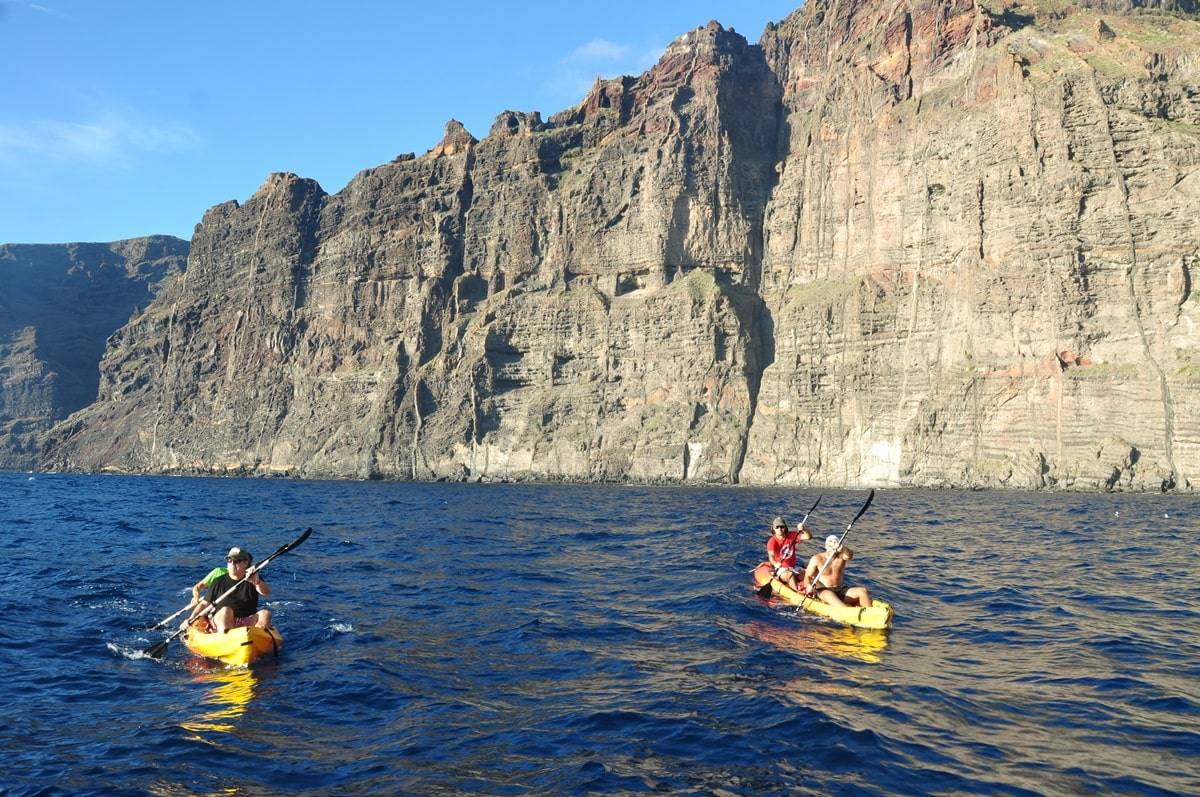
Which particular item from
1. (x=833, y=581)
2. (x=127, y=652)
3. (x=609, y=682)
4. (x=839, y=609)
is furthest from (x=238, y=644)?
(x=833, y=581)

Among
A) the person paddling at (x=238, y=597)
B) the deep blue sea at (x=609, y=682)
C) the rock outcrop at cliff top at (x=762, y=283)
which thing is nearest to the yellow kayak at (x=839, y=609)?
the deep blue sea at (x=609, y=682)

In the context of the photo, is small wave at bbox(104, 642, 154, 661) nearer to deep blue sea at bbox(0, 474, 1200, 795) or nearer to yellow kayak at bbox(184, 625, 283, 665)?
deep blue sea at bbox(0, 474, 1200, 795)

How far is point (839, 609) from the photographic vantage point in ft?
52.6

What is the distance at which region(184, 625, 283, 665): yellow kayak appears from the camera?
13469mm

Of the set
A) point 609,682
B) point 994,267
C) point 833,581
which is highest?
point 994,267

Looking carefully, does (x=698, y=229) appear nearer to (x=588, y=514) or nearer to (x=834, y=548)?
(x=588, y=514)

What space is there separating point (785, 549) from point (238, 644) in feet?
38.9

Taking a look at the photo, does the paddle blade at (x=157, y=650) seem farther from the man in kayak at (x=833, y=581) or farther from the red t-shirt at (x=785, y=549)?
the red t-shirt at (x=785, y=549)

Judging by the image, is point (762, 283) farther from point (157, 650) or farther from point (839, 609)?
point (157, 650)

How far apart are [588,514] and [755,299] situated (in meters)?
68.3

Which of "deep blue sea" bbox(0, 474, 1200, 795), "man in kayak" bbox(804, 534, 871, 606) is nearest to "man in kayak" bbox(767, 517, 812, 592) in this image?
"deep blue sea" bbox(0, 474, 1200, 795)

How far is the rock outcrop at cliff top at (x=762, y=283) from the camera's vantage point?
7619 centimetres

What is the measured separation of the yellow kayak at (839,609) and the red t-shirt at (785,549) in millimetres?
554

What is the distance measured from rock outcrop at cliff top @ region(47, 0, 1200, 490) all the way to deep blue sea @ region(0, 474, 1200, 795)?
58.7m
